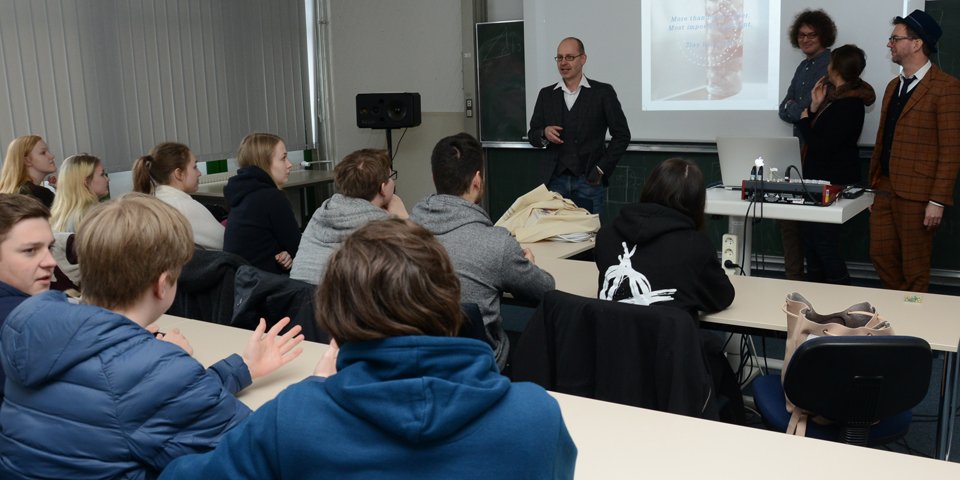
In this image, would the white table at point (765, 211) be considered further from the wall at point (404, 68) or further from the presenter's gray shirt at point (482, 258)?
the wall at point (404, 68)

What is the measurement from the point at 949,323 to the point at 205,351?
2.24 metres

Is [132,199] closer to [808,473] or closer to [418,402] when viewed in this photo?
[418,402]

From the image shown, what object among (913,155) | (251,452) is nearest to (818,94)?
(913,155)

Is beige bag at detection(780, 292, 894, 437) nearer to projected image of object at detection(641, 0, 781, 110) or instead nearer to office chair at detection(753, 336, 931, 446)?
office chair at detection(753, 336, 931, 446)

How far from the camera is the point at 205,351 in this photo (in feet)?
7.88

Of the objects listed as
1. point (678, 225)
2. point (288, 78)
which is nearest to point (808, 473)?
point (678, 225)

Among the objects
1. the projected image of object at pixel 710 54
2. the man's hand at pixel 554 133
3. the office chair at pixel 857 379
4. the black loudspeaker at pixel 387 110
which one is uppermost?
the projected image of object at pixel 710 54

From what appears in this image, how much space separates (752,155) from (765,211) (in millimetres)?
354

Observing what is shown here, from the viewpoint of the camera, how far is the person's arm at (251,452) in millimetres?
1089

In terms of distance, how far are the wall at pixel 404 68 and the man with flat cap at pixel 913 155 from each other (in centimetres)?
355

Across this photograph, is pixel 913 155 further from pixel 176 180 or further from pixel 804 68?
pixel 176 180

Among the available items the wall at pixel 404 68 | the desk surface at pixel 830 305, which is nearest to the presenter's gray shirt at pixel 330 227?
the desk surface at pixel 830 305

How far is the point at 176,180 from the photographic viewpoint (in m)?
3.79

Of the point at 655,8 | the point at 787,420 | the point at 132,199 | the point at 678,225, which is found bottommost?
the point at 787,420
